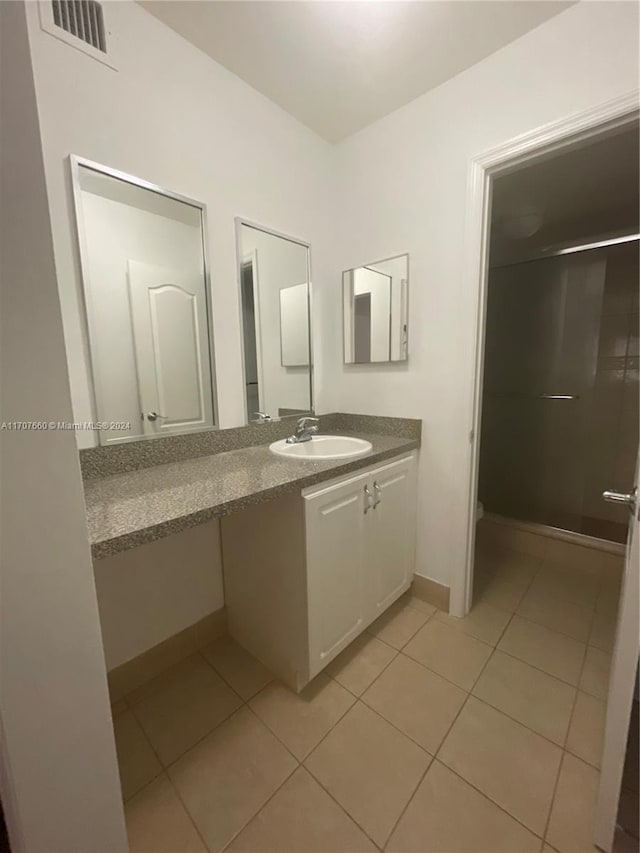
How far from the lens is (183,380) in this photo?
1.29 meters

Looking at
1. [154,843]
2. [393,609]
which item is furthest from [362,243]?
[154,843]

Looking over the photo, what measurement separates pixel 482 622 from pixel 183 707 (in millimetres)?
1294

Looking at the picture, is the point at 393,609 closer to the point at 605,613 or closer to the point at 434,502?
the point at 434,502

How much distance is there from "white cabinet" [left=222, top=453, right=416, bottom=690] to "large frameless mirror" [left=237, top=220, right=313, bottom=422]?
0.56 meters

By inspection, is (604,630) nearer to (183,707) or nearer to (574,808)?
(574,808)

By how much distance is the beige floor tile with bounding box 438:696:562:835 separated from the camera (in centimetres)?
89

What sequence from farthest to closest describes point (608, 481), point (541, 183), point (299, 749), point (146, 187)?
point (608, 481)
point (541, 183)
point (146, 187)
point (299, 749)

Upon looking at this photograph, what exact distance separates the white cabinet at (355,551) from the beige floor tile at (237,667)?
26 centimetres

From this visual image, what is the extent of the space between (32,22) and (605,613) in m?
2.99

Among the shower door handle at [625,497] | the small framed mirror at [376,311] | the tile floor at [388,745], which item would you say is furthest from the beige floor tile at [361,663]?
the small framed mirror at [376,311]

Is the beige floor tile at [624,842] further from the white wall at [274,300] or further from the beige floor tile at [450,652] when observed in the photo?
the white wall at [274,300]

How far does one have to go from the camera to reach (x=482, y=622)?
60.6 inches

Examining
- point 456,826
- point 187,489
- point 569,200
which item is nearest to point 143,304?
point 187,489

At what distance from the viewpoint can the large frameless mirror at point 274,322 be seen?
1450 millimetres
